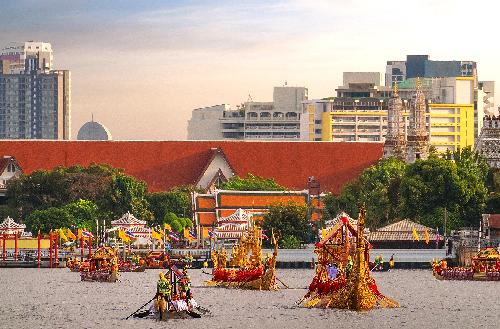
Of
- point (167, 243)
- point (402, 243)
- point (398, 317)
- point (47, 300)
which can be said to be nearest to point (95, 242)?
point (167, 243)

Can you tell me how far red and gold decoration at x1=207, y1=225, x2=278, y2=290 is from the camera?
371ft

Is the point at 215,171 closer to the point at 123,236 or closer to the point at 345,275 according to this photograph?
the point at 123,236

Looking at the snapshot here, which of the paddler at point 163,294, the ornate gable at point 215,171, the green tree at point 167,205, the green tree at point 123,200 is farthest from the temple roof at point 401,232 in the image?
the paddler at point 163,294

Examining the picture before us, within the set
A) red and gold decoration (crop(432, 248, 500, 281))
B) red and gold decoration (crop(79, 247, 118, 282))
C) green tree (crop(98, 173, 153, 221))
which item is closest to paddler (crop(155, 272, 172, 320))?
red and gold decoration (crop(79, 247, 118, 282))

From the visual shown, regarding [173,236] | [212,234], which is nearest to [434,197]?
[212,234]

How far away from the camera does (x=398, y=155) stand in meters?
187

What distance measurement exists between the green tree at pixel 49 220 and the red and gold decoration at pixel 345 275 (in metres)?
61.7

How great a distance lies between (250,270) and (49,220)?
52.3 m

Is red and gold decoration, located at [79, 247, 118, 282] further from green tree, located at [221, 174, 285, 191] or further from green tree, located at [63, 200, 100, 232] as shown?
green tree, located at [221, 174, 285, 191]

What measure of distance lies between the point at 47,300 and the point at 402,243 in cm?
4625

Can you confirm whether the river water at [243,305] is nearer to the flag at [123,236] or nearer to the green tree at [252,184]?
the flag at [123,236]

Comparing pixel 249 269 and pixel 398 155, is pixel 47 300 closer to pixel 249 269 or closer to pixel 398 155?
pixel 249 269

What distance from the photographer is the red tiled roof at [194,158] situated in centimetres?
18838

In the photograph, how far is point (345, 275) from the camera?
9719 cm
